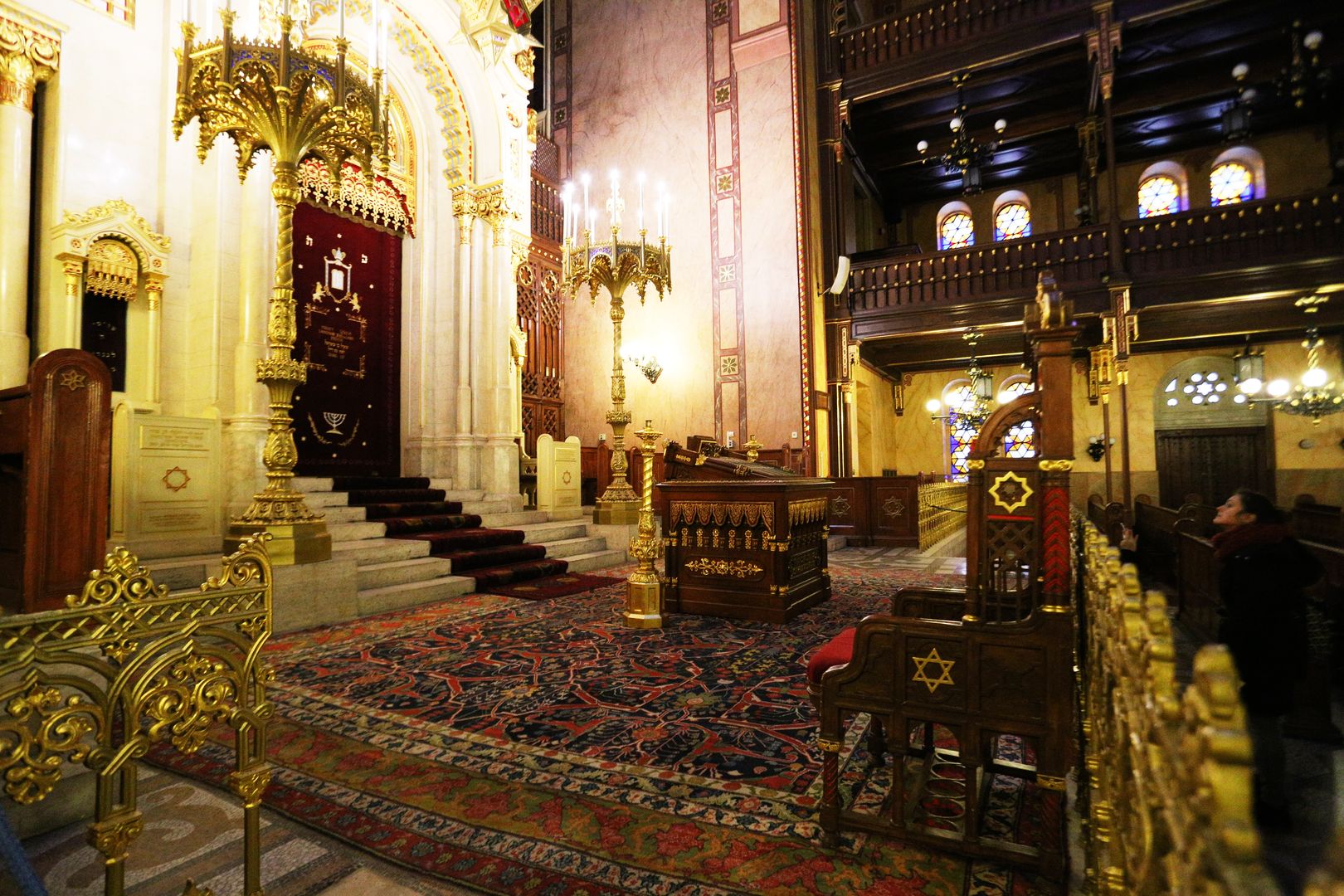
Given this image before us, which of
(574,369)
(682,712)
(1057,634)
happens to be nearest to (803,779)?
(682,712)

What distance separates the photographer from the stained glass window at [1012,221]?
15.6 meters

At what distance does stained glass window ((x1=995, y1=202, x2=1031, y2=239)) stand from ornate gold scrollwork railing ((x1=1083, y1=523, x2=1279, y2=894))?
16657 millimetres

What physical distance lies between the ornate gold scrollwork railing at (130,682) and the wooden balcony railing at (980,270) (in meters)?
11.4

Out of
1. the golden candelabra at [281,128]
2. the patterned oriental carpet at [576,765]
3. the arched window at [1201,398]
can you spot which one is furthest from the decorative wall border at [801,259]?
the arched window at [1201,398]

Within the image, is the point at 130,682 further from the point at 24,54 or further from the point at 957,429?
the point at 957,429

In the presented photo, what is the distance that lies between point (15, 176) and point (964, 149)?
1258 centimetres

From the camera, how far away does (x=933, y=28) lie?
11.0 meters

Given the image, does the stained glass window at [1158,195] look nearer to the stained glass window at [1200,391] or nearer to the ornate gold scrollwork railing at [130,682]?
the stained glass window at [1200,391]

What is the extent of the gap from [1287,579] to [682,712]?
2.57 meters

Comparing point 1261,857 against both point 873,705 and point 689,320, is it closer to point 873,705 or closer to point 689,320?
point 873,705

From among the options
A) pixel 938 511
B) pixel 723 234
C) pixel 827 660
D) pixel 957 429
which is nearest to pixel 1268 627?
pixel 827 660

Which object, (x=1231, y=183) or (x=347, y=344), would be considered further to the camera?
(x=1231, y=183)

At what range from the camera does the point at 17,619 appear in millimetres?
1206

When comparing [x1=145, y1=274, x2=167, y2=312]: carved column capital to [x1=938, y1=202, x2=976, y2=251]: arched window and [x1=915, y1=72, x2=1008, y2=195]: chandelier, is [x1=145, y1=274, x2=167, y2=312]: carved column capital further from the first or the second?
[x1=938, y1=202, x2=976, y2=251]: arched window
